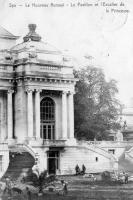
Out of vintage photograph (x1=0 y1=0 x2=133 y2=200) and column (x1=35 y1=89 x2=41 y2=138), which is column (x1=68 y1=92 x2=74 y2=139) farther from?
column (x1=35 y1=89 x2=41 y2=138)

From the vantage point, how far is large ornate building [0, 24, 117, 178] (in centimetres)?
3297

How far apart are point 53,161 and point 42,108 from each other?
2985 mm

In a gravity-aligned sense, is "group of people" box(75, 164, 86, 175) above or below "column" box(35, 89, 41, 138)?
below

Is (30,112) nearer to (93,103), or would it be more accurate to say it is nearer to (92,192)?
(93,103)

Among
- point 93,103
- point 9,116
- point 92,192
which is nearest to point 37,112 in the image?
point 9,116

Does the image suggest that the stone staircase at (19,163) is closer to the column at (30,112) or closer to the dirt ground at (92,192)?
the column at (30,112)

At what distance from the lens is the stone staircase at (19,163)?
95.8 ft

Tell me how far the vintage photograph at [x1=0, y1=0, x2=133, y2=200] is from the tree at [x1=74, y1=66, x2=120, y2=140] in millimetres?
59

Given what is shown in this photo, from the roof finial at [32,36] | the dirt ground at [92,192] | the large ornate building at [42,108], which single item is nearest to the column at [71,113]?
the large ornate building at [42,108]

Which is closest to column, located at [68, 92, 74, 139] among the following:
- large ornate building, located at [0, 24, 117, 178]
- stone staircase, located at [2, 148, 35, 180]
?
large ornate building, located at [0, 24, 117, 178]

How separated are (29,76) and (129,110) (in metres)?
18.7

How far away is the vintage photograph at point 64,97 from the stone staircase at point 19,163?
0.05 metres

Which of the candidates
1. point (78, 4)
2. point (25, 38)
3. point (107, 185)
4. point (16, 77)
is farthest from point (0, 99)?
point (78, 4)

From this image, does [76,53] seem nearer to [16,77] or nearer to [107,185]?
[16,77]
